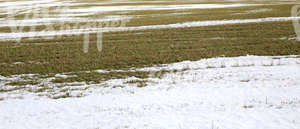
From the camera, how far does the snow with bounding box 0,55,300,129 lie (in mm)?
9008

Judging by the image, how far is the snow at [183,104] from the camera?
9.01 metres

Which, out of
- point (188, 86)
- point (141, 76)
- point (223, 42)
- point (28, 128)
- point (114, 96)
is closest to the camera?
point (28, 128)

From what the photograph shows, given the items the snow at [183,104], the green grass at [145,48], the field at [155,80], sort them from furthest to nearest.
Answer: the green grass at [145,48], the field at [155,80], the snow at [183,104]

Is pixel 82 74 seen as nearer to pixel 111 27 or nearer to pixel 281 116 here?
pixel 281 116

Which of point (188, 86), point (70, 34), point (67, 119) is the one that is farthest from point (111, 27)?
point (67, 119)

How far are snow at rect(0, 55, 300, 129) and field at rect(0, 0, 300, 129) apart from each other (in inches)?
1.4

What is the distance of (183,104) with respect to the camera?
33.9ft

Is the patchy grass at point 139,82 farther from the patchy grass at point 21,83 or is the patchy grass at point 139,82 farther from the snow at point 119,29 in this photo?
the snow at point 119,29

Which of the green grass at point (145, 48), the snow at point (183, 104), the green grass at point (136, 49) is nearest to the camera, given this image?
the snow at point (183, 104)

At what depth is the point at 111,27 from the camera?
2938 cm

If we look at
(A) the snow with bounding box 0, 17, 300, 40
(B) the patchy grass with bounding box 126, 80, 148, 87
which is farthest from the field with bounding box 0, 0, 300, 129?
(A) the snow with bounding box 0, 17, 300, 40

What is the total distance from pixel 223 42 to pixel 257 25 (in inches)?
315

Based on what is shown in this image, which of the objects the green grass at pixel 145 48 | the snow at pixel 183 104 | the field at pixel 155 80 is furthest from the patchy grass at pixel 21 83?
the snow at pixel 183 104

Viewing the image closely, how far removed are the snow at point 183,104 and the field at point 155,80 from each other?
35 millimetres
